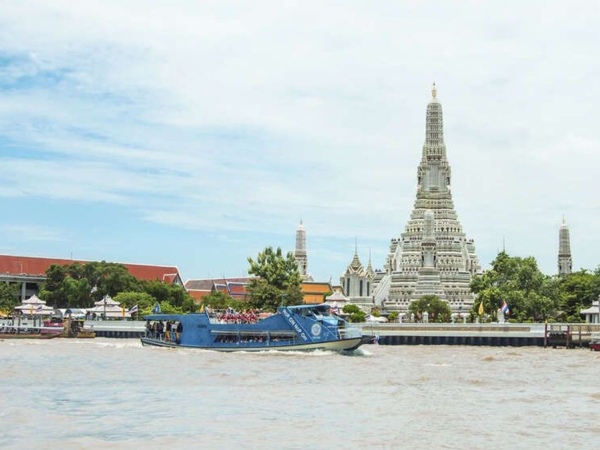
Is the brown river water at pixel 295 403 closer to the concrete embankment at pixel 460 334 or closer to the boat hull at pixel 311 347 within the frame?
the boat hull at pixel 311 347

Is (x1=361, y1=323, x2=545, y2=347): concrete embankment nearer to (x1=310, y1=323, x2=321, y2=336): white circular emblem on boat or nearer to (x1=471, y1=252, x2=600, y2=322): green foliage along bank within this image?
(x1=471, y1=252, x2=600, y2=322): green foliage along bank

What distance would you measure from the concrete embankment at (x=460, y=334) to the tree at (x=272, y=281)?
787cm

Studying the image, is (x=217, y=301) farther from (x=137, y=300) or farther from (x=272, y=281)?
(x=272, y=281)

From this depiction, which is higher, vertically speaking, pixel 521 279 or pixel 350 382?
pixel 521 279

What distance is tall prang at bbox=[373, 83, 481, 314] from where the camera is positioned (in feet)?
382

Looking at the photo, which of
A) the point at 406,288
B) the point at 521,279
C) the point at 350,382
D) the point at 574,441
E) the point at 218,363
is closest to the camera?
the point at 574,441

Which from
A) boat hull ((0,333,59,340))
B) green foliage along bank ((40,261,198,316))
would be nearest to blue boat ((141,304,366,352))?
boat hull ((0,333,59,340))

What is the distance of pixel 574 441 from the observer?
23.4 meters

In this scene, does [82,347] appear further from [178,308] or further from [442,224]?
[442,224]

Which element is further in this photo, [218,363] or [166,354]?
[166,354]

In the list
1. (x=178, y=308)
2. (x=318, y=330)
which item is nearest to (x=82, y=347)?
(x=318, y=330)

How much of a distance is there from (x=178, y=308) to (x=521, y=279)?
1280 inches

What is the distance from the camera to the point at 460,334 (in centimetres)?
6606

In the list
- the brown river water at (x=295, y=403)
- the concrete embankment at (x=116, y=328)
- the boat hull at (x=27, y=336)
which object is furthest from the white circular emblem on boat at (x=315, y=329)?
the concrete embankment at (x=116, y=328)
